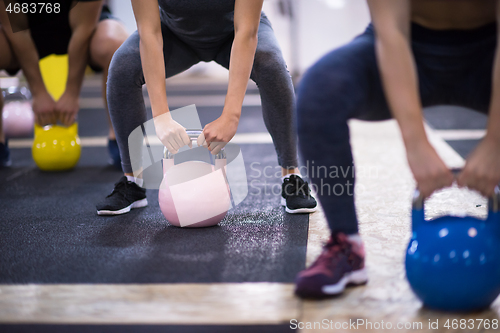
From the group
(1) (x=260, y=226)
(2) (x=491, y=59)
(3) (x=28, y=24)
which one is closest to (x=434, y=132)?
(1) (x=260, y=226)

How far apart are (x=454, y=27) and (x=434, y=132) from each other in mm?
2200

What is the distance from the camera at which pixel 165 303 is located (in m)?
0.97

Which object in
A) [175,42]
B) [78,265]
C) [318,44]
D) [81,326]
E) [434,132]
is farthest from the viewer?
[318,44]

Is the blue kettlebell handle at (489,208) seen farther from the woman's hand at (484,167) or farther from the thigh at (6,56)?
the thigh at (6,56)

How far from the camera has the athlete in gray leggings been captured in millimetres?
1317

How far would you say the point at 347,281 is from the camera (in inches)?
39.1

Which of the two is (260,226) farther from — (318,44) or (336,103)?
(318,44)

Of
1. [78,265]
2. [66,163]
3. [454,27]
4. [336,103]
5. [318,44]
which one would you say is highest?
[454,27]

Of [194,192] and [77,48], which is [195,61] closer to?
[194,192]

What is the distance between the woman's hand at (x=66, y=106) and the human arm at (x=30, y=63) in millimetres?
30

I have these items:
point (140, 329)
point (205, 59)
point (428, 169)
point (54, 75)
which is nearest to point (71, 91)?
point (205, 59)

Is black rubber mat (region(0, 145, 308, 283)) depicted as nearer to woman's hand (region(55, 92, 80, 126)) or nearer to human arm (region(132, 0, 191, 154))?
human arm (region(132, 0, 191, 154))

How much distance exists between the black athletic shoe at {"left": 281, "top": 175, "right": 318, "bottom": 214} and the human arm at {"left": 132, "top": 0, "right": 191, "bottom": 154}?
0.45 metres

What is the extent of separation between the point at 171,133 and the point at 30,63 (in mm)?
1188
